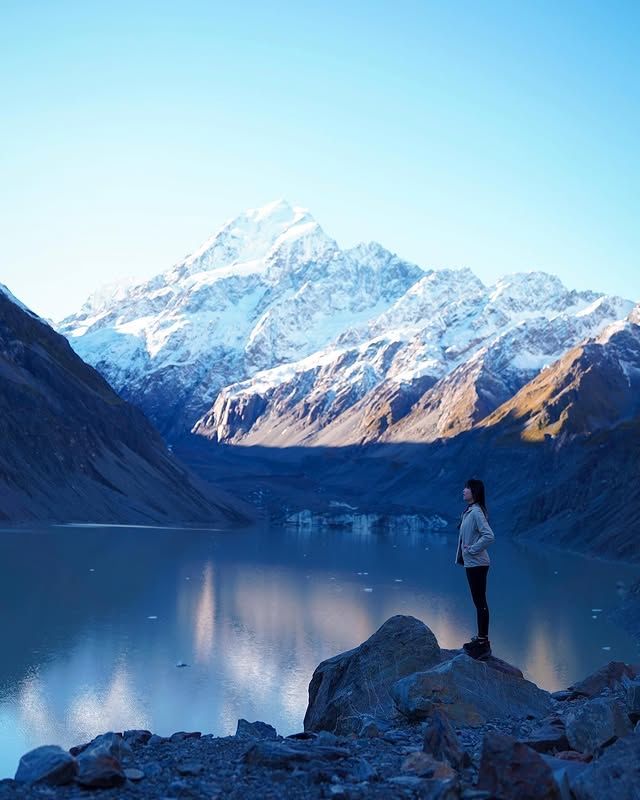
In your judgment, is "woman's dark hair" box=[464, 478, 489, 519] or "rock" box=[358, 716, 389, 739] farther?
"woman's dark hair" box=[464, 478, 489, 519]

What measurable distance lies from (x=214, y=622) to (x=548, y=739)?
33487 mm

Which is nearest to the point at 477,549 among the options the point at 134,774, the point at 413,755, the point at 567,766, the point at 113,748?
the point at 413,755

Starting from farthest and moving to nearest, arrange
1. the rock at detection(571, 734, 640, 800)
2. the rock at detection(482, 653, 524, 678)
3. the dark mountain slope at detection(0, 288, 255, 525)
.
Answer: the dark mountain slope at detection(0, 288, 255, 525), the rock at detection(482, 653, 524, 678), the rock at detection(571, 734, 640, 800)

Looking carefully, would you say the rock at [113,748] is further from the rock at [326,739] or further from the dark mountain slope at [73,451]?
the dark mountain slope at [73,451]

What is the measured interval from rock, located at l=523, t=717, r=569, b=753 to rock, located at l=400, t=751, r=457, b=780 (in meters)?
1.42

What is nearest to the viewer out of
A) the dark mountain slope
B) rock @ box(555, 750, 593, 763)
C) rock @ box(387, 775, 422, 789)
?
rock @ box(387, 775, 422, 789)

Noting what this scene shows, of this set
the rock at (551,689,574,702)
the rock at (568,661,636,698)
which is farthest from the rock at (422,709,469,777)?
the rock at (568,661,636,698)

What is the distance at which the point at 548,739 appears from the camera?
11.2m

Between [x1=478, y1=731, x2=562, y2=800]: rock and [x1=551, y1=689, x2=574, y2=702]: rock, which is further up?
[x1=478, y1=731, x2=562, y2=800]: rock

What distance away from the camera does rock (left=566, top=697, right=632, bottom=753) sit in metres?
10.8

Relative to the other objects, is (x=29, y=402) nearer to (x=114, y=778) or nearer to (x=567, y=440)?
(x=567, y=440)

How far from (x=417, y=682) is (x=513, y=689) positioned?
1672 mm

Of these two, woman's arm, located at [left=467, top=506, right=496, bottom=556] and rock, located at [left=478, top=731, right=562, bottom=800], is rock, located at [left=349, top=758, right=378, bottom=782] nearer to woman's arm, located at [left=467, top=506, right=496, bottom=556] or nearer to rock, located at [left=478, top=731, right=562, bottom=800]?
rock, located at [left=478, top=731, right=562, bottom=800]

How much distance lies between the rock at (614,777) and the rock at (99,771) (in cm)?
416
